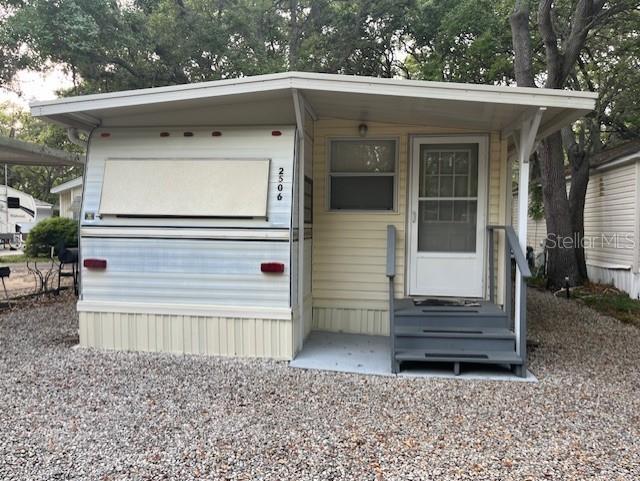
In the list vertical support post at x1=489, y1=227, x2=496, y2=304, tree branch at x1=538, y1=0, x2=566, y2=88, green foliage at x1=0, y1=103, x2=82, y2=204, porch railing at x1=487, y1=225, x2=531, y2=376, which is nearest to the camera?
porch railing at x1=487, y1=225, x2=531, y2=376

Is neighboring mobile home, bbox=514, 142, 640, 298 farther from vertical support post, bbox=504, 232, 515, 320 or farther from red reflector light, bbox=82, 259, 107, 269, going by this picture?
red reflector light, bbox=82, 259, 107, 269

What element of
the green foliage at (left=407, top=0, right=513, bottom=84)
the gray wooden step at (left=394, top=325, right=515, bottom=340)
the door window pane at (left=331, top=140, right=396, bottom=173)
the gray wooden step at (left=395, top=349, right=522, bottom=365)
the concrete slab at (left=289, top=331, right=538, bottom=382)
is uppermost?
the green foliage at (left=407, top=0, right=513, bottom=84)

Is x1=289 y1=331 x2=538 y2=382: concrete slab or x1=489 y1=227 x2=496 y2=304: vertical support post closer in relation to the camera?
x1=289 y1=331 x2=538 y2=382: concrete slab

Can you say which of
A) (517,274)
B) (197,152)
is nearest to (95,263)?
(197,152)

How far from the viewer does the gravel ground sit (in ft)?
8.26

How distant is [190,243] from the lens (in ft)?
14.6

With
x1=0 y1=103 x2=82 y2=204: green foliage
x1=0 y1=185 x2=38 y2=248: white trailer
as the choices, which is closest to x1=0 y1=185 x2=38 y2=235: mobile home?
x1=0 y1=185 x2=38 y2=248: white trailer

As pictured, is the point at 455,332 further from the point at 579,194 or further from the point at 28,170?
the point at 28,170

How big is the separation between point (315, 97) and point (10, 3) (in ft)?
24.5

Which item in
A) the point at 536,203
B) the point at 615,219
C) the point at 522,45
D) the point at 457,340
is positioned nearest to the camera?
the point at 457,340

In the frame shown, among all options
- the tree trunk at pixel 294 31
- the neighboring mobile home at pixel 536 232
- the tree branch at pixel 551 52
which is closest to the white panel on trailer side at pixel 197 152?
the tree branch at pixel 551 52

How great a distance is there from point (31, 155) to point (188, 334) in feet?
17.9

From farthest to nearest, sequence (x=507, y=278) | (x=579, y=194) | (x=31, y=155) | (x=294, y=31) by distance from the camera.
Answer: (x=294, y=31) < (x=579, y=194) < (x=31, y=155) < (x=507, y=278)

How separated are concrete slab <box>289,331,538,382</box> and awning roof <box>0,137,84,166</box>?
222 inches
